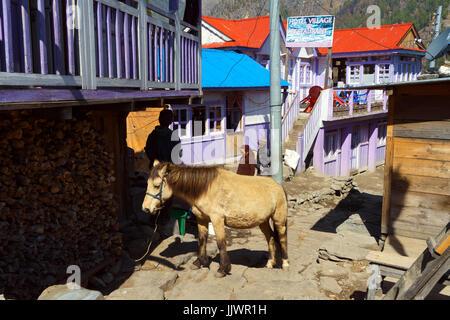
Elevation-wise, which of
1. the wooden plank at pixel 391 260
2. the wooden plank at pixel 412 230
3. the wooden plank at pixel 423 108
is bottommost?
the wooden plank at pixel 412 230

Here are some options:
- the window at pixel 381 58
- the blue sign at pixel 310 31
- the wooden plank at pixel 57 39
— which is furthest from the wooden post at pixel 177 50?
the window at pixel 381 58

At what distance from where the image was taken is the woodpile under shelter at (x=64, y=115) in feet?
12.4

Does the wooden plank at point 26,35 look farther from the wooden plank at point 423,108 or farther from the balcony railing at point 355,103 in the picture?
the balcony railing at point 355,103

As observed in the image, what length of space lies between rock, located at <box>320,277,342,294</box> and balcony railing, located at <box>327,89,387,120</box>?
42.6 feet

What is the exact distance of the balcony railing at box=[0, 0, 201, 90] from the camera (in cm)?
357

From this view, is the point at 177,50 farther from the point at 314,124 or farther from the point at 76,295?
the point at 314,124

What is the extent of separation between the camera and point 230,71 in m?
15.6

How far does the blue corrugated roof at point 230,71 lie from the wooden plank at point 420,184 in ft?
25.0

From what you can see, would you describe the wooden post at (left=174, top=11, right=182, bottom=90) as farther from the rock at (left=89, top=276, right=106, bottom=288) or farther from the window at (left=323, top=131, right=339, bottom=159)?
the window at (left=323, top=131, right=339, bottom=159)

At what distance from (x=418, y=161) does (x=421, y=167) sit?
13 centimetres

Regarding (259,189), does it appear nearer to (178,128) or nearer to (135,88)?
(135,88)

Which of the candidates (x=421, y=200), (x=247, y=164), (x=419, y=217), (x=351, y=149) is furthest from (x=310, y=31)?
(x=419, y=217)

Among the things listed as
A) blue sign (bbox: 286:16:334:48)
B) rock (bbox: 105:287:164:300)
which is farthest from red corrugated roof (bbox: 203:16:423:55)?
rock (bbox: 105:287:164:300)
